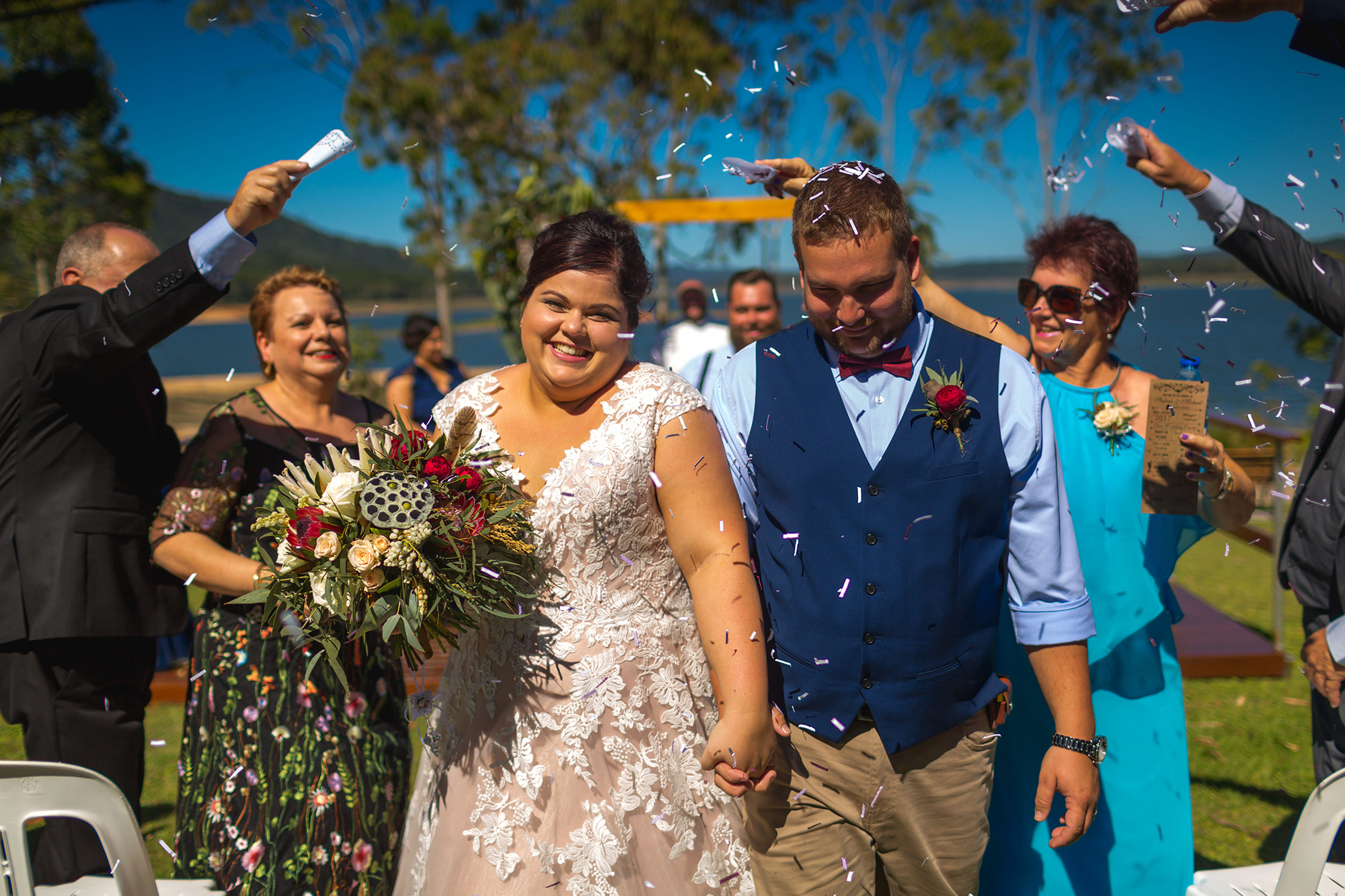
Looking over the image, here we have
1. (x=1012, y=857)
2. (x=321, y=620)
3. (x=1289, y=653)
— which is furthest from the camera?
(x=1289, y=653)

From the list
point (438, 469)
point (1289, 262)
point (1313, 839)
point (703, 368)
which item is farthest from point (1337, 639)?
point (703, 368)

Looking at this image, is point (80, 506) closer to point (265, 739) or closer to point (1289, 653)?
point (265, 739)

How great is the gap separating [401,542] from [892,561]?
3.72 feet

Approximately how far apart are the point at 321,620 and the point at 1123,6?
2.56 meters

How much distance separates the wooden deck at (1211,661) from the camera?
551 centimetres

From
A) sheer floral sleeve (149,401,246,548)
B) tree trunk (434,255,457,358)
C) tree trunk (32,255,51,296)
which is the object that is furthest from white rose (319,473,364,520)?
tree trunk (32,255,51,296)

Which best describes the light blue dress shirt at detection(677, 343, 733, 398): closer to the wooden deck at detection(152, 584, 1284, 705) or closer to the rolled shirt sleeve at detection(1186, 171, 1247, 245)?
the rolled shirt sleeve at detection(1186, 171, 1247, 245)

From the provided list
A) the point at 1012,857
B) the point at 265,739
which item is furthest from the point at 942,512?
the point at 265,739

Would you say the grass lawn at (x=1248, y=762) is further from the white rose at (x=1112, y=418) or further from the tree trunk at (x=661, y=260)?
the tree trunk at (x=661, y=260)

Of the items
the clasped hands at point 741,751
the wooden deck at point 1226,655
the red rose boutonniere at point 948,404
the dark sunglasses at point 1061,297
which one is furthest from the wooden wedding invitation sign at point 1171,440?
the wooden deck at point 1226,655

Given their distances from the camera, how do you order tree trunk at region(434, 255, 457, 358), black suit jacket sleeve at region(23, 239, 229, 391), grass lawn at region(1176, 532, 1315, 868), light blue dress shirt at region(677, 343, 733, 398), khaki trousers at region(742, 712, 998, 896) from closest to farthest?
1. khaki trousers at region(742, 712, 998, 896)
2. black suit jacket sleeve at region(23, 239, 229, 391)
3. grass lawn at region(1176, 532, 1315, 868)
4. light blue dress shirt at region(677, 343, 733, 398)
5. tree trunk at region(434, 255, 457, 358)

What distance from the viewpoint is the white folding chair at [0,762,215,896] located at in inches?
77.0

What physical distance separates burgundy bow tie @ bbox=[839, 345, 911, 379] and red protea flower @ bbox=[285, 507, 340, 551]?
1299mm

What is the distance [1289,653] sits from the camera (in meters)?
6.28
